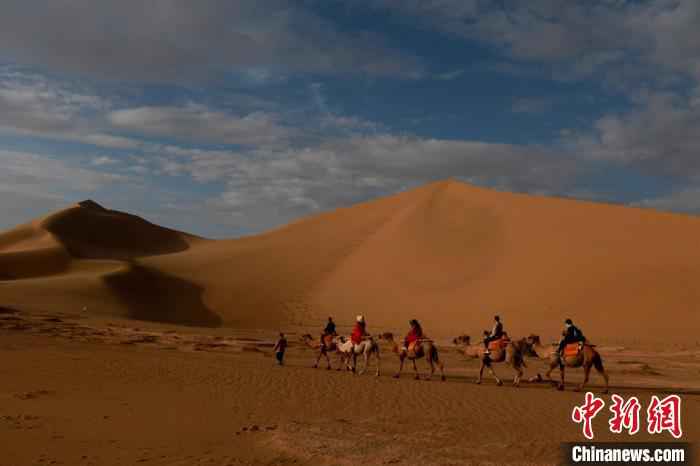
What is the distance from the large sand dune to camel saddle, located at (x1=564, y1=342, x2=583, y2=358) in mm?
16978

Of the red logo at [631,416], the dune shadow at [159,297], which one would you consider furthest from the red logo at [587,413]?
the dune shadow at [159,297]

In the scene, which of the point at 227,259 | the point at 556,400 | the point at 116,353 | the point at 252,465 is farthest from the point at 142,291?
the point at 252,465

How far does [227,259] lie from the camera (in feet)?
186

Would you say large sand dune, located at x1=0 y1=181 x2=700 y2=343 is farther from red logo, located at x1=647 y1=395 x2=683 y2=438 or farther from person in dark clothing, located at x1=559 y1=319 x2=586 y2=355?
red logo, located at x1=647 y1=395 x2=683 y2=438

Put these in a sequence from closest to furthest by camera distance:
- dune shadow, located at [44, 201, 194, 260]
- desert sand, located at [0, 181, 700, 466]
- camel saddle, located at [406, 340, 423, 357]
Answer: desert sand, located at [0, 181, 700, 466] < camel saddle, located at [406, 340, 423, 357] < dune shadow, located at [44, 201, 194, 260]

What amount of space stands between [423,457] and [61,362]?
1302 centimetres

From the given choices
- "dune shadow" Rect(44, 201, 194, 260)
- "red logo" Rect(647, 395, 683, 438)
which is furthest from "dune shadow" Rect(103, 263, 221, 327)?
"red logo" Rect(647, 395, 683, 438)

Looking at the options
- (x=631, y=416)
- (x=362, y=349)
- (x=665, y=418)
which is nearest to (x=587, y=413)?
(x=631, y=416)

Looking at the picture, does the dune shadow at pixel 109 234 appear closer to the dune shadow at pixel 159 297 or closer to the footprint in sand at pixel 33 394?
the dune shadow at pixel 159 297

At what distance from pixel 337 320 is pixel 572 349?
25.1 m

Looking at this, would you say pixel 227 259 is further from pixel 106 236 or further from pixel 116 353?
pixel 116 353

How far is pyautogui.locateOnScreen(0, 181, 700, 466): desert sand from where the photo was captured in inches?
412

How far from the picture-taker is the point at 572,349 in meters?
16.5

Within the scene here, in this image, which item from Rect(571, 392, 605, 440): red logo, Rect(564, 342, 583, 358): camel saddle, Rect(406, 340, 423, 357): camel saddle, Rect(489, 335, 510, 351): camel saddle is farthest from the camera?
Rect(406, 340, 423, 357): camel saddle
